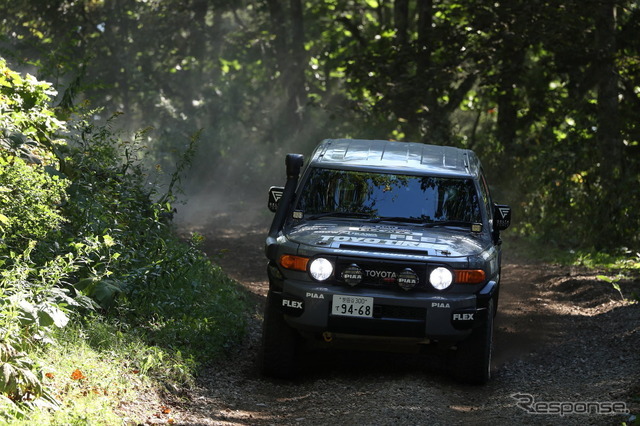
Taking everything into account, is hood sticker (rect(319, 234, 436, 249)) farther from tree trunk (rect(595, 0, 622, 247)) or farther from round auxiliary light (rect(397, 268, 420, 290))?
tree trunk (rect(595, 0, 622, 247))

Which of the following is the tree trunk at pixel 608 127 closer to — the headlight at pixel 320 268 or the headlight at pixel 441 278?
the headlight at pixel 441 278

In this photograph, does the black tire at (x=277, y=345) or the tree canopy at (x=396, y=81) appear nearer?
the black tire at (x=277, y=345)

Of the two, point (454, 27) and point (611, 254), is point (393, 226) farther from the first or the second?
point (454, 27)

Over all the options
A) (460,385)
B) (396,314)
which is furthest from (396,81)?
(396,314)

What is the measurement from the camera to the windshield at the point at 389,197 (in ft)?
25.6

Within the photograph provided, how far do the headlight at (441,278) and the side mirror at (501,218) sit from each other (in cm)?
153

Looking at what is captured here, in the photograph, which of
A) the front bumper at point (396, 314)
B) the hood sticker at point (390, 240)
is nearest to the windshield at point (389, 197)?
the hood sticker at point (390, 240)

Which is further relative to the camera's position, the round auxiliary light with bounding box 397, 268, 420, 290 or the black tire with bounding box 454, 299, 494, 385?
the black tire with bounding box 454, 299, 494, 385

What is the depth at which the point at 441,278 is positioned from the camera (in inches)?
267

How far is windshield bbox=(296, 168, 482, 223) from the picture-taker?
780 centimetres

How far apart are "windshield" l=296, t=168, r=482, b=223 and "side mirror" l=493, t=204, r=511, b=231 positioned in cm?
39

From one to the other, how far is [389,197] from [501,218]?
3.78 ft

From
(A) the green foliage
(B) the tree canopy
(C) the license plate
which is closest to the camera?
(A) the green foliage

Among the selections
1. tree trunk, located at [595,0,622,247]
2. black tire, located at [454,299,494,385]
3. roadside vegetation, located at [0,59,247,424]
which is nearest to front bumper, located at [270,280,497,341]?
black tire, located at [454,299,494,385]
